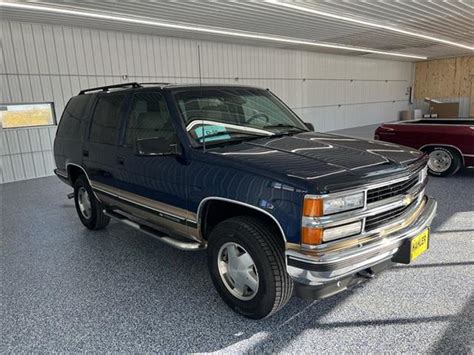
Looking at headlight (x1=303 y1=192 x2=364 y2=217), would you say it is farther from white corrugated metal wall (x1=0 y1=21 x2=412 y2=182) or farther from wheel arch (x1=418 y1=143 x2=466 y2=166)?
white corrugated metal wall (x1=0 y1=21 x2=412 y2=182)

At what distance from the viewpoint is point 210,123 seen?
300 centimetres

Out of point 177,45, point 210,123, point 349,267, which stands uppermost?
point 177,45

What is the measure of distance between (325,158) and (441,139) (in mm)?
5204

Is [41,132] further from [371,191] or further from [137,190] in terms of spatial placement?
[371,191]

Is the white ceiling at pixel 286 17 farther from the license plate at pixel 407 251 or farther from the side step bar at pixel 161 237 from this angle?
the license plate at pixel 407 251

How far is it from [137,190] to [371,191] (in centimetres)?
214

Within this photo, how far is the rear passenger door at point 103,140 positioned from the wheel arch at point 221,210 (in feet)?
4.47

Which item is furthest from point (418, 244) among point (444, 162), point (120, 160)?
point (444, 162)

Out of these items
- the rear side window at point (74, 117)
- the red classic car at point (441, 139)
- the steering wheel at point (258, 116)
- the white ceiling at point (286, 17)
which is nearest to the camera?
the steering wheel at point (258, 116)

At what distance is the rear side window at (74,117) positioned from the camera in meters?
4.29

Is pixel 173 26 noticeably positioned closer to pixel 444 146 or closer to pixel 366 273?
pixel 444 146

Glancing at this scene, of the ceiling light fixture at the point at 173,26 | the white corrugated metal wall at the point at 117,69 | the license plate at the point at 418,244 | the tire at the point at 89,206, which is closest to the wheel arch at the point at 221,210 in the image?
the license plate at the point at 418,244

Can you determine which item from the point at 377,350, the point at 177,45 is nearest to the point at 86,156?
the point at 377,350

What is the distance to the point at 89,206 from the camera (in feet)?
15.1
